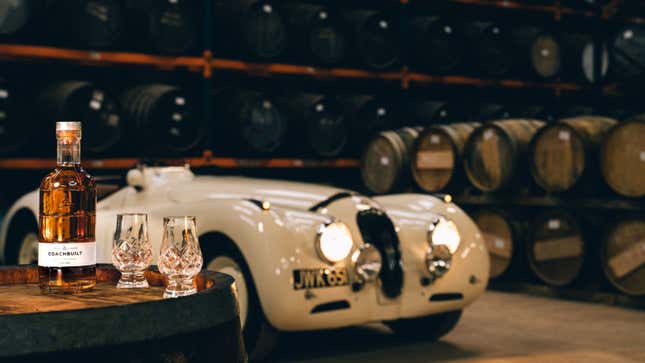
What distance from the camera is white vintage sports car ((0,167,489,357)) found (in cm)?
426

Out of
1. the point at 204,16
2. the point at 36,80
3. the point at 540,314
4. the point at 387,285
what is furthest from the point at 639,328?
the point at 36,80

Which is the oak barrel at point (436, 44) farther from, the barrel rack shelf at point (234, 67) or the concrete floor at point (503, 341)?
the concrete floor at point (503, 341)

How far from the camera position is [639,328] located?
5.49 m

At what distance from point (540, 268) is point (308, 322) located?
10.0 ft

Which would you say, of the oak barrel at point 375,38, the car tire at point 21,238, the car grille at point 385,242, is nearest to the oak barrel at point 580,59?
the oak barrel at point 375,38

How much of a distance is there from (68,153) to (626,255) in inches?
197

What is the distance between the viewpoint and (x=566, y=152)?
6719mm

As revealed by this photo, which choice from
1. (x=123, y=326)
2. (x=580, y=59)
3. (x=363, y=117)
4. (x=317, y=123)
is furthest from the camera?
(x=580, y=59)

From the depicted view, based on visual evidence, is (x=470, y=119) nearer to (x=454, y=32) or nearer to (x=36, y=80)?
(x=454, y=32)

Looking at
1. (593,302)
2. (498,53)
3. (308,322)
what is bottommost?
(593,302)

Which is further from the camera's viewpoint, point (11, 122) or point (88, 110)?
point (88, 110)

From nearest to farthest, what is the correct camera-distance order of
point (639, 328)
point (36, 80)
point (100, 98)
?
point (639, 328) < point (100, 98) < point (36, 80)

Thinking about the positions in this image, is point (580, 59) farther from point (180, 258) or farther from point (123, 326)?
point (123, 326)

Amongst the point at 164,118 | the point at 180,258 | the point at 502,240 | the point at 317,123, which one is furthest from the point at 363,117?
the point at 180,258
